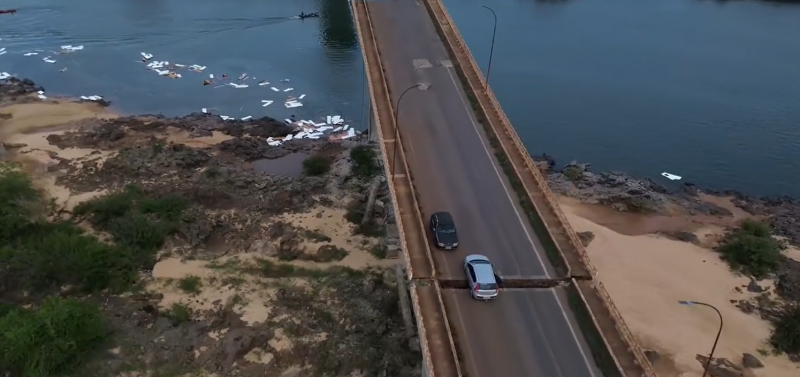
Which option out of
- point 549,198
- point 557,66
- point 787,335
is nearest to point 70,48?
point 557,66

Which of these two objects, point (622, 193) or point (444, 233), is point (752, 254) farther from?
point (444, 233)

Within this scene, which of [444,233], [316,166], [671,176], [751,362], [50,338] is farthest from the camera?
[671,176]

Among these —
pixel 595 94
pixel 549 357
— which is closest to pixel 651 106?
pixel 595 94

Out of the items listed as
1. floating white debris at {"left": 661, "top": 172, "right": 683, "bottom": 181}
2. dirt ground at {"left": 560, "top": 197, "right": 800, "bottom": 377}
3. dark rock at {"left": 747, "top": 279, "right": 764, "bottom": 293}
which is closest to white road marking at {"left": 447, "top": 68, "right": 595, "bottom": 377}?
dirt ground at {"left": 560, "top": 197, "right": 800, "bottom": 377}

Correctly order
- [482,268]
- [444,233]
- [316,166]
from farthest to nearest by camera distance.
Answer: [316,166]
[444,233]
[482,268]

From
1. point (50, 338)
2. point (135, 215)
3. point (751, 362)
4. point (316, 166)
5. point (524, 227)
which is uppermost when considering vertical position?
point (524, 227)

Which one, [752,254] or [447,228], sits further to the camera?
[752,254]

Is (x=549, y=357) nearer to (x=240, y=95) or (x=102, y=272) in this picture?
(x=102, y=272)

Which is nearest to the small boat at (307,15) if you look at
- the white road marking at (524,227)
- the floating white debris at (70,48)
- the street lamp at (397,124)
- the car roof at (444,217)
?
the floating white debris at (70,48)
